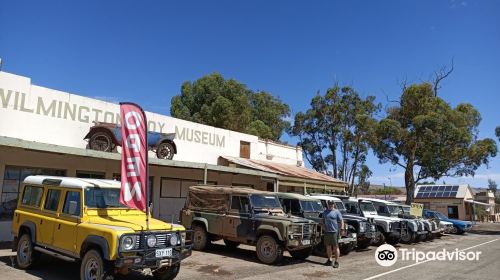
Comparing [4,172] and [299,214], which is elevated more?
[4,172]

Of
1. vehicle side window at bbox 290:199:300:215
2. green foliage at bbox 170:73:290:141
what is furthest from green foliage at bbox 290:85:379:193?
vehicle side window at bbox 290:199:300:215

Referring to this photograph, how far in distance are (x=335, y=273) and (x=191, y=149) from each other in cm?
1136

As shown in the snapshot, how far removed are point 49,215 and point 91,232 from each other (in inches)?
70.1

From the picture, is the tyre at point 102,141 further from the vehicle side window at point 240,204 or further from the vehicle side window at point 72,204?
the vehicle side window at point 72,204

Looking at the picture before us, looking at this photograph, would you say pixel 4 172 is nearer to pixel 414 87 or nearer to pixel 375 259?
pixel 375 259

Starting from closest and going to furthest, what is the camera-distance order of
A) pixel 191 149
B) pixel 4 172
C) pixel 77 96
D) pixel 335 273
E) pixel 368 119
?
pixel 335 273
pixel 4 172
pixel 77 96
pixel 191 149
pixel 368 119

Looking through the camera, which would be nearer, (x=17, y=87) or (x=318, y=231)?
(x=318, y=231)

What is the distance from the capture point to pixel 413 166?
32.3m

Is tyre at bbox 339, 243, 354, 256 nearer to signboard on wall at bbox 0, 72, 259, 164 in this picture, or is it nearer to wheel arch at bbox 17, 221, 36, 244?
signboard on wall at bbox 0, 72, 259, 164

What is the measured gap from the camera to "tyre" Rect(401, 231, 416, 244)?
56.9 ft

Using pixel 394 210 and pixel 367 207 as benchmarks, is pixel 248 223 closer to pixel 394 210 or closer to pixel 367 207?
pixel 367 207

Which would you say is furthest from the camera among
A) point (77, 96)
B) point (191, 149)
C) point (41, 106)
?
point (191, 149)

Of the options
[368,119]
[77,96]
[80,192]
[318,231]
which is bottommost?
[318,231]

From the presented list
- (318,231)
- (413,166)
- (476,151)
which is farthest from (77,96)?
(476,151)
